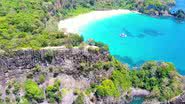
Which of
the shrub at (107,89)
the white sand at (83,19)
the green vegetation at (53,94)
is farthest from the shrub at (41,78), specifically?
the white sand at (83,19)

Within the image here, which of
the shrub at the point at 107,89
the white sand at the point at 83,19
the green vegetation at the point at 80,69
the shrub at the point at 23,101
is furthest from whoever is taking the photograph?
the white sand at the point at 83,19

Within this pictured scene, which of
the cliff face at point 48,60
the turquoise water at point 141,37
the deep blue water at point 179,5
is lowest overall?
the deep blue water at point 179,5

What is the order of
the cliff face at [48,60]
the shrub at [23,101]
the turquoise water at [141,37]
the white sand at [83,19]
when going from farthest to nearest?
1. the white sand at [83,19]
2. the turquoise water at [141,37]
3. the cliff face at [48,60]
4. the shrub at [23,101]

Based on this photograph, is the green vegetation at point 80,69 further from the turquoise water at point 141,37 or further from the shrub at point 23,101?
the turquoise water at point 141,37

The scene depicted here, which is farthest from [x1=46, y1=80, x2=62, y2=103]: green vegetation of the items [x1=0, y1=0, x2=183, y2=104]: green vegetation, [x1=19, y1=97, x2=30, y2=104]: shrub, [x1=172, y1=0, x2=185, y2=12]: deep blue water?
[x1=172, y1=0, x2=185, y2=12]: deep blue water

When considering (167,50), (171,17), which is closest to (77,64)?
(167,50)

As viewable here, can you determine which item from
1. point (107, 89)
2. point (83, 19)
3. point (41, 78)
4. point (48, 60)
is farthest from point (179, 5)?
point (41, 78)

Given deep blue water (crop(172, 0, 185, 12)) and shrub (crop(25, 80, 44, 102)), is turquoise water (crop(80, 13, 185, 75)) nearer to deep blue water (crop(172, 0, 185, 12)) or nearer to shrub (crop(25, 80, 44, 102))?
deep blue water (crop(172, 0, 185, 12))

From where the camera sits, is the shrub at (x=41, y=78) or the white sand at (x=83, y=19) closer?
the shrub at (x=41, y=78)
